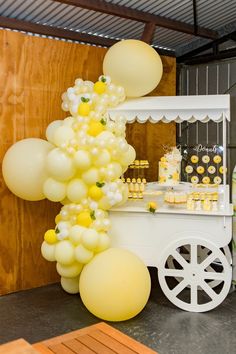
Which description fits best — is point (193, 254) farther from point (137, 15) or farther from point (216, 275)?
point (137, 15)

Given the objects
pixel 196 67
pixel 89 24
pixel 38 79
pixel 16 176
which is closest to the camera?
pixel 16 176

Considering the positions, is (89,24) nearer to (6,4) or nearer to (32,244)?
(6,4)

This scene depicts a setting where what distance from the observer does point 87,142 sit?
3.38 m

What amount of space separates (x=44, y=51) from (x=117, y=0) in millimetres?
1099

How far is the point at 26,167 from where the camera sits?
11.8 feet

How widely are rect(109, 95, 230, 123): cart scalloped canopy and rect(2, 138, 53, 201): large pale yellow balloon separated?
2.49 feet

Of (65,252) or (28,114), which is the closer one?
(65,252)

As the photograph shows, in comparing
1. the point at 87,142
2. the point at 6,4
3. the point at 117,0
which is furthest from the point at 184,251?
the point at 6,4

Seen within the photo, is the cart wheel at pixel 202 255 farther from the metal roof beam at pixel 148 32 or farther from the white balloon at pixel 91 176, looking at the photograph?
the metal roof beam at pixel 148 32

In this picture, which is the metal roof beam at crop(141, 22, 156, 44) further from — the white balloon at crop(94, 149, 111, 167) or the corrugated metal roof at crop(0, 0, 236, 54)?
the white balloon at crop(94, 149, 111, 167)

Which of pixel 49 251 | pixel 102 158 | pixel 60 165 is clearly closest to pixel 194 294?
pixel 49 251

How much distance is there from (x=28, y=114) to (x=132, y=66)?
1.14m

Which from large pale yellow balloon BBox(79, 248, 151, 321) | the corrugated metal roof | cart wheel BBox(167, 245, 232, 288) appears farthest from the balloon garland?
the corrugated metal roof

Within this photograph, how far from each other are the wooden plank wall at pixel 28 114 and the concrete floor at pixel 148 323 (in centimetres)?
33
